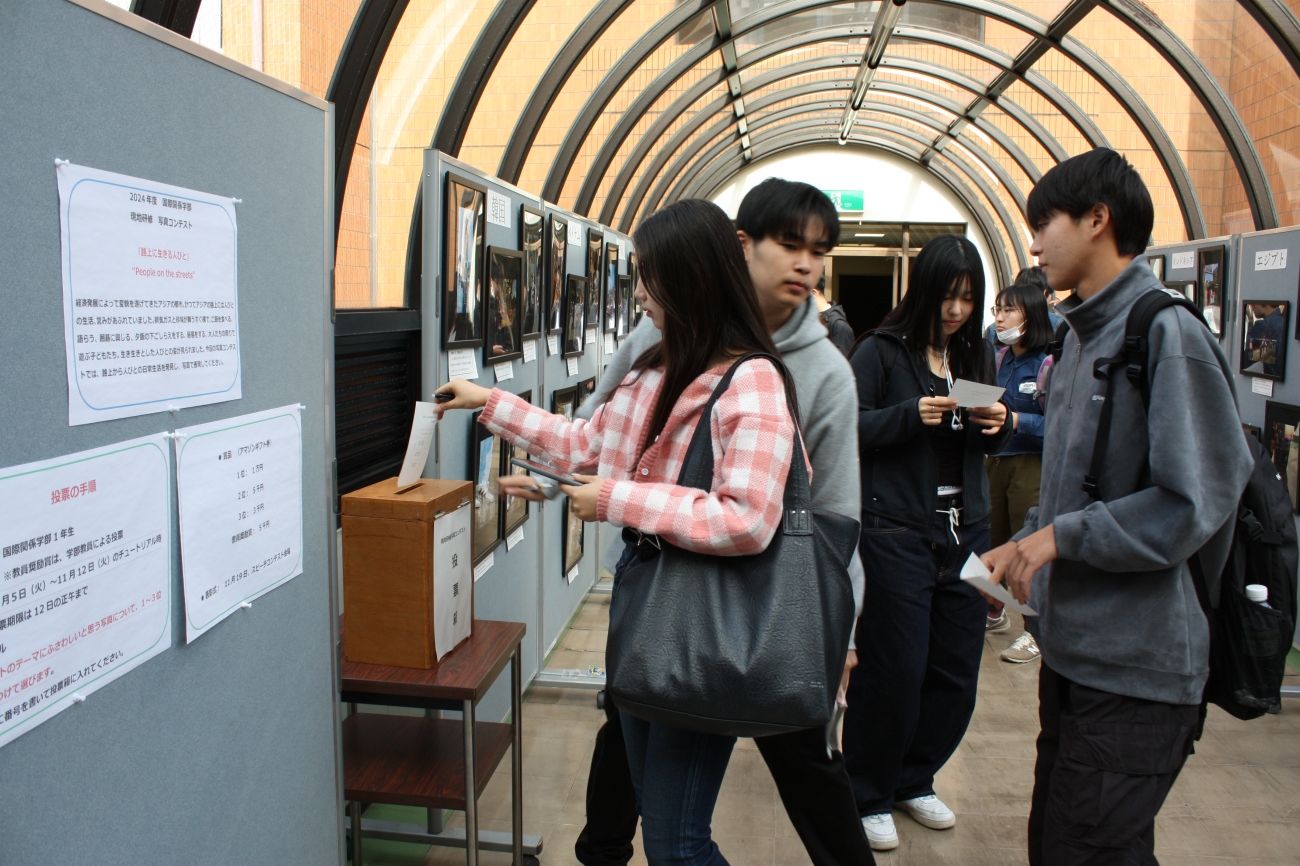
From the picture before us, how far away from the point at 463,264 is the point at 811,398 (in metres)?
1.25

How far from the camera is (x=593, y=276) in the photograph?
5008 mm

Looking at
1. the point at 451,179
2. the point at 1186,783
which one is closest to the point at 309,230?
the point at 451,179

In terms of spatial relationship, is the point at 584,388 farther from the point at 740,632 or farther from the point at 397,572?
the point at 740,632

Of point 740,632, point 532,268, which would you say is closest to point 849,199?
point 532,268

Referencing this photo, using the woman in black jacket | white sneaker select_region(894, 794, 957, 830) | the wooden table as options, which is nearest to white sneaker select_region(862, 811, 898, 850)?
the woman in black jacket

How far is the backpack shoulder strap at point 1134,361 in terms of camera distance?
1760 millimetres

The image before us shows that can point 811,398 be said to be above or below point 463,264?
below

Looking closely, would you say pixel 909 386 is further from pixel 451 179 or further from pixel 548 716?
pixel 548 716

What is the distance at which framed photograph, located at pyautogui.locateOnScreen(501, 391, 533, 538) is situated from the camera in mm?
3354

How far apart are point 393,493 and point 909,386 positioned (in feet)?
5.13

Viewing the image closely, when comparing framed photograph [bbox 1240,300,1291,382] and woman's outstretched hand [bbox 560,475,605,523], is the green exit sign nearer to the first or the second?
framed photograph [bbox 1240,300,1291,382]

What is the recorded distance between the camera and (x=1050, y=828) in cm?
187

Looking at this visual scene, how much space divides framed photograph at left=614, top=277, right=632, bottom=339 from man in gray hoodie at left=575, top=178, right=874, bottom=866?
399 centimetres

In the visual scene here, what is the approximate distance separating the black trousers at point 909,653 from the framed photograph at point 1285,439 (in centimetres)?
234
